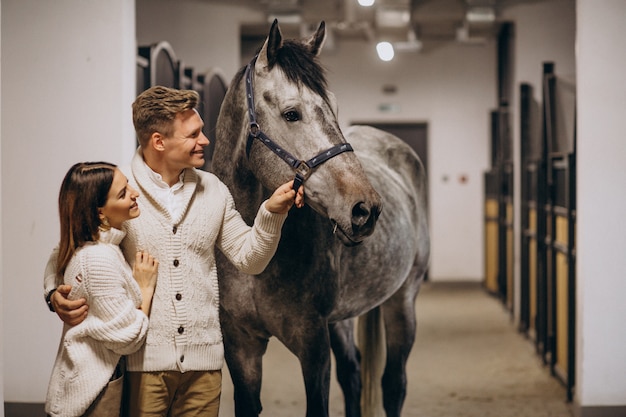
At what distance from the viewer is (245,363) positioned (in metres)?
2.41

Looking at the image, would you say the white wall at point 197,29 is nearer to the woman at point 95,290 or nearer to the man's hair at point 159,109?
the man's hair at point 159,109

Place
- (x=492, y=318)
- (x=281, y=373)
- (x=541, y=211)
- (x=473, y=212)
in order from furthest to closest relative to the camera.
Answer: (x=473, y=212) < (x=492, y=318) < (x=541, y=211) < (x=281, y=373)

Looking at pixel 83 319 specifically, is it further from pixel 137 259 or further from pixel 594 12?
pixel 594 12

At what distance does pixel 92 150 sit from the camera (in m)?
3.23

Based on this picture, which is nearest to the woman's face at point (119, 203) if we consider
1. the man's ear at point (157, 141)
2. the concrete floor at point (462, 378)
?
the man's ear at point (157, 141)

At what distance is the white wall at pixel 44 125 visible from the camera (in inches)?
127

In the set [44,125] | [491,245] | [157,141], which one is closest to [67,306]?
[157,141]

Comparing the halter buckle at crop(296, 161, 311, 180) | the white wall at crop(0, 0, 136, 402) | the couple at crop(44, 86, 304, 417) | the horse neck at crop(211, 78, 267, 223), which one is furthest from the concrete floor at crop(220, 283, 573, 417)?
the halter buckle at crop(296, 161, 311, 180)

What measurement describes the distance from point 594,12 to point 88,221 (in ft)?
8.55

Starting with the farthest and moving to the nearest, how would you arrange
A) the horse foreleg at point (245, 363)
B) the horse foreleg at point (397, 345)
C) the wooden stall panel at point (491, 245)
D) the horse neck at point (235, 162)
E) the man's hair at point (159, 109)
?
the wooden stall panel at point (491, 245) → the horse foreleg at point (397, 345) → the horse foreleg at point (245, 363) → the horse neck at point (235, 162) → the man's hair at point (159, 109)

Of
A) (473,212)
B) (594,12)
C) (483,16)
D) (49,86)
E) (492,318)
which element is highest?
(483,16)

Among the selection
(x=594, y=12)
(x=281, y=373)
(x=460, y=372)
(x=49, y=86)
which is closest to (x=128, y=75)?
(x=49, y=86)

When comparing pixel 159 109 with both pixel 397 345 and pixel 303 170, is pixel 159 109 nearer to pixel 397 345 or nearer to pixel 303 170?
pixel 303 170

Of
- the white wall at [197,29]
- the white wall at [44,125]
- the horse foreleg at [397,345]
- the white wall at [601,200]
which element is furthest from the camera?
the white wall at [197,29]
